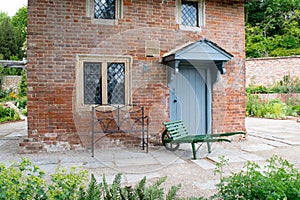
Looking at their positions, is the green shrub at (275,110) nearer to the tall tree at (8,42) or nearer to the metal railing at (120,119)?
the metal railing at (120,119)

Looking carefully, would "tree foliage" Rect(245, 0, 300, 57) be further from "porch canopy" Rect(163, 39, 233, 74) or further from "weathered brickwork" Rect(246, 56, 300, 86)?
"porch canopy" Rect(163, 39, 233, 74)

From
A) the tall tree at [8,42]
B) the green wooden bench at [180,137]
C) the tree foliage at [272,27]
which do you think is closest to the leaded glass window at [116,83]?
the green wooden bench at [180,137]

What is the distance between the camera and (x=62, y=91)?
6008 mm

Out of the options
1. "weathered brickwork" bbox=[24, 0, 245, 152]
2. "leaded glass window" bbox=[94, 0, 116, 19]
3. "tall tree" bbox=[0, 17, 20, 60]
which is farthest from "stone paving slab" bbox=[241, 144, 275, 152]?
"tall tree" bbox=[0, 17, 20, 60]

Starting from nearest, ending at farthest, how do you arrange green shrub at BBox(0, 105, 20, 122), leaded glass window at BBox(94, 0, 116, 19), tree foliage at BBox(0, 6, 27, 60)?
leaded glass window at BBox(94, 0, 116, 19)
green shrub at BBox(0, 105, 20, 122)
tree foliage at BBox(0, 6, 27, 60)

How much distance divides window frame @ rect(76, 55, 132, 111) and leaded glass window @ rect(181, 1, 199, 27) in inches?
68.1

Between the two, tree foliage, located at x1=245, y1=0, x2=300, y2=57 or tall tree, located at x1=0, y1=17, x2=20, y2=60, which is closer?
tree foliage, located at x1=245, y1=0, x2=300, y2=57

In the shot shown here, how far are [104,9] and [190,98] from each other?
294cm

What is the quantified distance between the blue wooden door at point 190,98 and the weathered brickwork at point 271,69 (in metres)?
12.3

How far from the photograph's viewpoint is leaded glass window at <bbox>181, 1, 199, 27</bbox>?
6863mm

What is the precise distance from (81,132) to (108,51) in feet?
6.24

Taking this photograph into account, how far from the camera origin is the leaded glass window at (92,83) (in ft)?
20.4

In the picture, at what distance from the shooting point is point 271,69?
17.6 meters

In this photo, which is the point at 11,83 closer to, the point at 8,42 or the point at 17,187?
the point at 8,42
